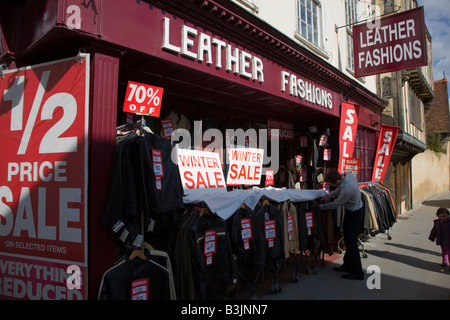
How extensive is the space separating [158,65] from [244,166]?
3.12 metres

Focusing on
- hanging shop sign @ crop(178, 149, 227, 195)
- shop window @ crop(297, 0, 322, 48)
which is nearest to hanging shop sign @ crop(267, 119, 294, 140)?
shop window @ crop(297, 0, 322, 48)

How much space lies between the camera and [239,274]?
14.3ft

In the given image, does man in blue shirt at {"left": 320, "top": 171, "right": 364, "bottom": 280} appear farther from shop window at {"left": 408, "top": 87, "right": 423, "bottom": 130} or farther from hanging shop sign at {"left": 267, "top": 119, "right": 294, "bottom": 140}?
shop window at {"left": 408, "top": 87, "right": 423, "bottom": 130}

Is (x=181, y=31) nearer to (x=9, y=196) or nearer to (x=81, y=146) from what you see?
(x=81, y=146)

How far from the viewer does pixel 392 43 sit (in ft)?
26.3

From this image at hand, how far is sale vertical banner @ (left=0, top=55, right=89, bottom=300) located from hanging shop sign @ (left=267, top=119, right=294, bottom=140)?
5563 millimetres

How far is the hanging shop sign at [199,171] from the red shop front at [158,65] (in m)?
0.77

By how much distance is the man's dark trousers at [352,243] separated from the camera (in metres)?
5.48

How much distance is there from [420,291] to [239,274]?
10.3ft

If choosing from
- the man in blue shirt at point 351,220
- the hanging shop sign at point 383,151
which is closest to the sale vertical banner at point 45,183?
the man in blue shirt at point 351,220

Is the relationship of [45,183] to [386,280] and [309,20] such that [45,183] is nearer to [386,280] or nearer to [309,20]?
[386,280]

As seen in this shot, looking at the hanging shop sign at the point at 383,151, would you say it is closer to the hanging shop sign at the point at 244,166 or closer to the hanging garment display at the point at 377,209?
the hanging garment display at the point at 377,209

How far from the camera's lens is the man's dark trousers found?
5.48 meters

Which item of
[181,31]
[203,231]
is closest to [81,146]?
[203,231]
